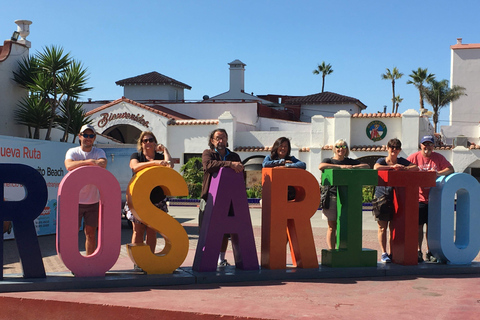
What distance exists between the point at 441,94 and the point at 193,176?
1017 inches

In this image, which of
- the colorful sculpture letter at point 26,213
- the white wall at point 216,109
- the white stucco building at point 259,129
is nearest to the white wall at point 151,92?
the white stucco building at point 259,129

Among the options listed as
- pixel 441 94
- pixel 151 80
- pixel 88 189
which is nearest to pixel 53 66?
pixel 88 189

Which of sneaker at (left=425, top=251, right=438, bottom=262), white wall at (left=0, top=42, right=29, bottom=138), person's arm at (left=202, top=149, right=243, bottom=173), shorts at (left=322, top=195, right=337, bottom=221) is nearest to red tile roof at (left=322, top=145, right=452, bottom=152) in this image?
white wall at (left=0, top=42, right=29, bottom=138)

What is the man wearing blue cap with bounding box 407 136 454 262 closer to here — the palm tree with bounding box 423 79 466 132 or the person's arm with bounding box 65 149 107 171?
the person's arm with bounding box 65 149 107 171

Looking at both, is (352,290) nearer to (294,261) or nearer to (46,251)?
(294,261)

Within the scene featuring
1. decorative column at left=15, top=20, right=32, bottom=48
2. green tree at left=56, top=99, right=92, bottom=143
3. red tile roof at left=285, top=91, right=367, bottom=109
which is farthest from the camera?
red tile roof at left=285, top=91, right=367, bottom=109

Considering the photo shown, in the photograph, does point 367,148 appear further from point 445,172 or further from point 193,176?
point 445,172

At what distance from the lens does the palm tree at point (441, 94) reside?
46.0m

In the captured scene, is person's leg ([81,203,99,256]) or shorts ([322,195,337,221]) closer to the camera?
person's leg ([81,203,99,256])

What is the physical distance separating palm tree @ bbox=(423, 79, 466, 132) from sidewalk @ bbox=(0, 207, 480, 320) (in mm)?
41005

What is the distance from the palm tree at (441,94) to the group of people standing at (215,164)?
4027cm

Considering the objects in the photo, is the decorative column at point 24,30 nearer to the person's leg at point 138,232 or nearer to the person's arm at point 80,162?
the person's arm at point 80,162

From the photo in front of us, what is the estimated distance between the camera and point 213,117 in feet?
121

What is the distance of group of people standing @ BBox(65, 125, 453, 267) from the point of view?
716 centimetres
